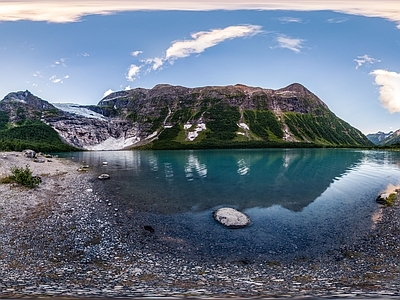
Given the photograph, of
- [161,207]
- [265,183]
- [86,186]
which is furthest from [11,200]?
[265,183]

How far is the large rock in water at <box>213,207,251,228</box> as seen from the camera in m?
21.2

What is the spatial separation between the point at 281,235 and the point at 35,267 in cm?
1510

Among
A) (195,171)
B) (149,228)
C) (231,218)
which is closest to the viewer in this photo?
(149,228)

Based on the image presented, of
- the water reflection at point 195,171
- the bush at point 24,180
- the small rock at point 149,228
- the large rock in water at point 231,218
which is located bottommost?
the small rock at point 149,228

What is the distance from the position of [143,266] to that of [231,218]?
944cm

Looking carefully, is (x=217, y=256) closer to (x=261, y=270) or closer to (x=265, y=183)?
(x=261, y=270)

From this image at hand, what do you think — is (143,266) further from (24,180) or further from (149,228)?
(24,180)

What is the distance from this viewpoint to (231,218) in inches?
861

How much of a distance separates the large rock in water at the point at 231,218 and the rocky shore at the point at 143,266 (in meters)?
5.29

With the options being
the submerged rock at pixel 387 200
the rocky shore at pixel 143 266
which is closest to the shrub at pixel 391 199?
the submerged rock at pixel 387 200

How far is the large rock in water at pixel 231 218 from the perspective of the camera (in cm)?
2122

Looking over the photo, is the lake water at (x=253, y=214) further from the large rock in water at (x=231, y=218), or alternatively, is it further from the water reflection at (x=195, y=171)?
the water reflection at (x=195, y=171)

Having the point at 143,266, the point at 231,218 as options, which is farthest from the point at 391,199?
the point at 143,266

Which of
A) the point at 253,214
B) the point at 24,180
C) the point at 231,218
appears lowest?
the point at 253,214
